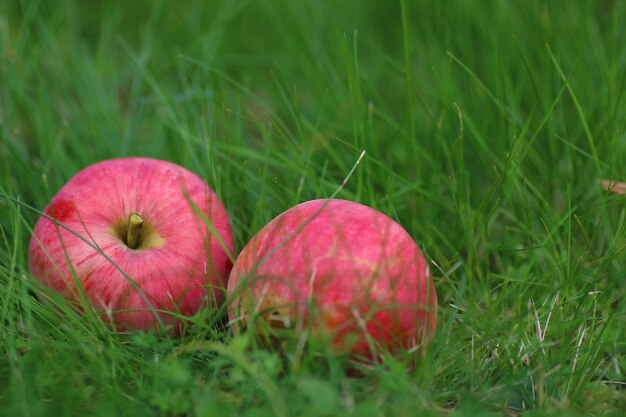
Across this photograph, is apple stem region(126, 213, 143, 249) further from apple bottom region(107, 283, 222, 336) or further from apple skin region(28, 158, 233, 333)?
apple bottom region(107, 283, 222, 336)

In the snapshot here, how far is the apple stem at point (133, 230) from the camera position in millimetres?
2131

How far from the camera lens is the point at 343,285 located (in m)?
1.84

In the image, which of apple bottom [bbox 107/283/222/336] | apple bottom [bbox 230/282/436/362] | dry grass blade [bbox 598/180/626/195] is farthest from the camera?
dry grass blade [bbox 598/180/626/195]

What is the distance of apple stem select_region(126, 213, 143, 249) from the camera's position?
213 centimetres

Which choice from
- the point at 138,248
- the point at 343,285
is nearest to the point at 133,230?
the point at 138,248

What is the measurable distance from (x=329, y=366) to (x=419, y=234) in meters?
0.80

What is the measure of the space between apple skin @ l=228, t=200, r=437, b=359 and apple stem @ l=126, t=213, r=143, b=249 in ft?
1.16

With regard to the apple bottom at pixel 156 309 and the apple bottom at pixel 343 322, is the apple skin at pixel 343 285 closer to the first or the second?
the apple bottom at pixel 343 322

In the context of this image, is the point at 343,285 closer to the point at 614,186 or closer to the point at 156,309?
the point at 156,309

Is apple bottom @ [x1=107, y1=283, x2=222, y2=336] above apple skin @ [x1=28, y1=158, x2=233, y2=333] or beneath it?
beneath

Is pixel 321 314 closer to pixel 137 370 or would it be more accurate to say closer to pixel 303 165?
pixel 137 370

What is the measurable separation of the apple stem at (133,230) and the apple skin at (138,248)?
0.07ft

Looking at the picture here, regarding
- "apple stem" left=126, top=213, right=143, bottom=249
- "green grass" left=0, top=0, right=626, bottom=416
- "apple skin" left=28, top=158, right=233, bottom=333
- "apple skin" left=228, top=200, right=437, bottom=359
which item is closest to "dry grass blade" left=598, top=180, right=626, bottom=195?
"green grass" left=0, top=0, right=626, bottom=416

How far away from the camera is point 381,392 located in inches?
68.4
